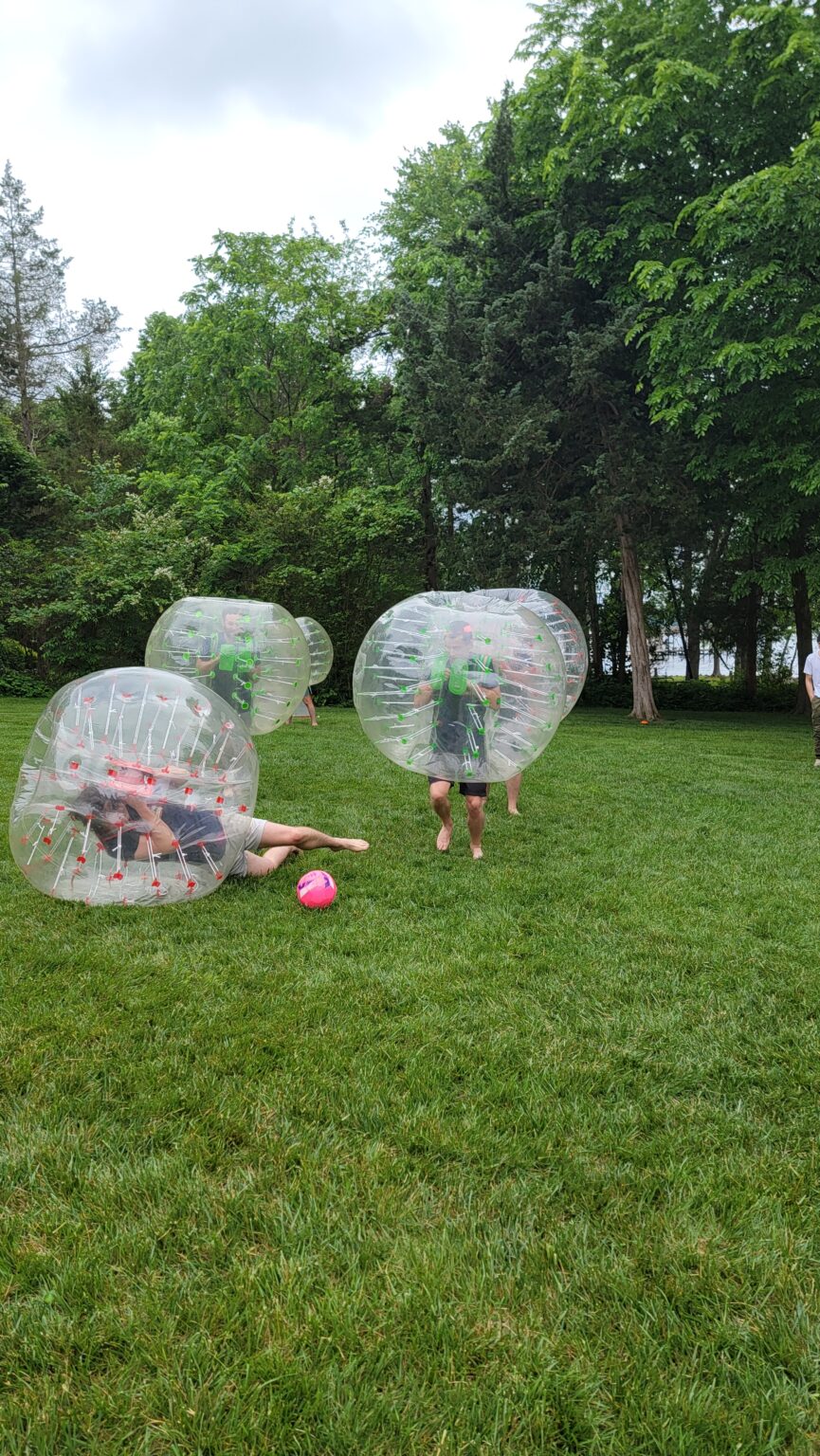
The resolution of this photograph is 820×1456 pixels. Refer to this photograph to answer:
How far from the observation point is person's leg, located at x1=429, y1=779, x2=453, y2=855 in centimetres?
582

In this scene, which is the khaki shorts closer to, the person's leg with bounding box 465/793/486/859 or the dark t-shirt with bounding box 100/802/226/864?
the dark t-shirt with bounding box 100/802/226/864

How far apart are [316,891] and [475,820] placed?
1.55 m

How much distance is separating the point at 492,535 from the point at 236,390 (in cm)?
1289

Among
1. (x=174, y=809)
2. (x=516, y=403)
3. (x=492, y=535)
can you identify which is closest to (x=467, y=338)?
(x=516, y=403)

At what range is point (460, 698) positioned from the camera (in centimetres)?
511

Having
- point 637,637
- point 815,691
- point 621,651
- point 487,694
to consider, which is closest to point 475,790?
point 487,694

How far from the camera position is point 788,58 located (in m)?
12.7

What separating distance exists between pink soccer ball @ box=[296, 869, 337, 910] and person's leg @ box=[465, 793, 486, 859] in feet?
4.49

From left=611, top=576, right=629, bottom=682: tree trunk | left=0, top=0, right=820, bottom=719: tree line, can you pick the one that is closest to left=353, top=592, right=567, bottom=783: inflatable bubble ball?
left=0, top=0, right=820, bottom=719: tree line

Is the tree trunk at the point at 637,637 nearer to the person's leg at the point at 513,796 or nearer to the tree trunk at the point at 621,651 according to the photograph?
the tree trunk at the point at 621,651

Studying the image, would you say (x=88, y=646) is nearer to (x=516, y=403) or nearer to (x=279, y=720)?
(x=516, y=403)

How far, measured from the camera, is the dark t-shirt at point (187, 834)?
4.20 metres

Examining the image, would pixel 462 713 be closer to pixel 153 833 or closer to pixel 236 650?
pixel 153 833

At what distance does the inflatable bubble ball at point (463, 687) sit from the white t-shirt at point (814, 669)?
7295mm
